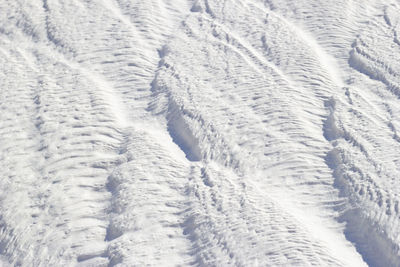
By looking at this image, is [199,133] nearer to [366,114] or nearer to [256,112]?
[256,112]

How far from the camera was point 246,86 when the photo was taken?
0.95 metres

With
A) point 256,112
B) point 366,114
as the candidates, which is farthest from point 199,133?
point 366,114

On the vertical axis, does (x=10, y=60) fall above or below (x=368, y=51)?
below

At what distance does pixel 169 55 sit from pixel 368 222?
451mm

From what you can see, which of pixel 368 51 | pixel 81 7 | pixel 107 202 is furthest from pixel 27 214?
pixel 368 51

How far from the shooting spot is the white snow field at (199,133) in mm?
729

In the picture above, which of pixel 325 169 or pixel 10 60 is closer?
pixel 325 169

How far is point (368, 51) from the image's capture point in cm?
101

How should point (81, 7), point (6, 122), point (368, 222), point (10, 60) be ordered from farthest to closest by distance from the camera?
point (81, 7) < point (10, 60) < point (6, 122) < point (368, 222)

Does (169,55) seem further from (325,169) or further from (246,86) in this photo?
(325,169)

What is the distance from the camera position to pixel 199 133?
87cm

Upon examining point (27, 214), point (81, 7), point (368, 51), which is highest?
point (368, 51)

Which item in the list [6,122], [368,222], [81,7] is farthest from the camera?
[81,7]

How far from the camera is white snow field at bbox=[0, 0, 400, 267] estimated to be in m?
0.73
